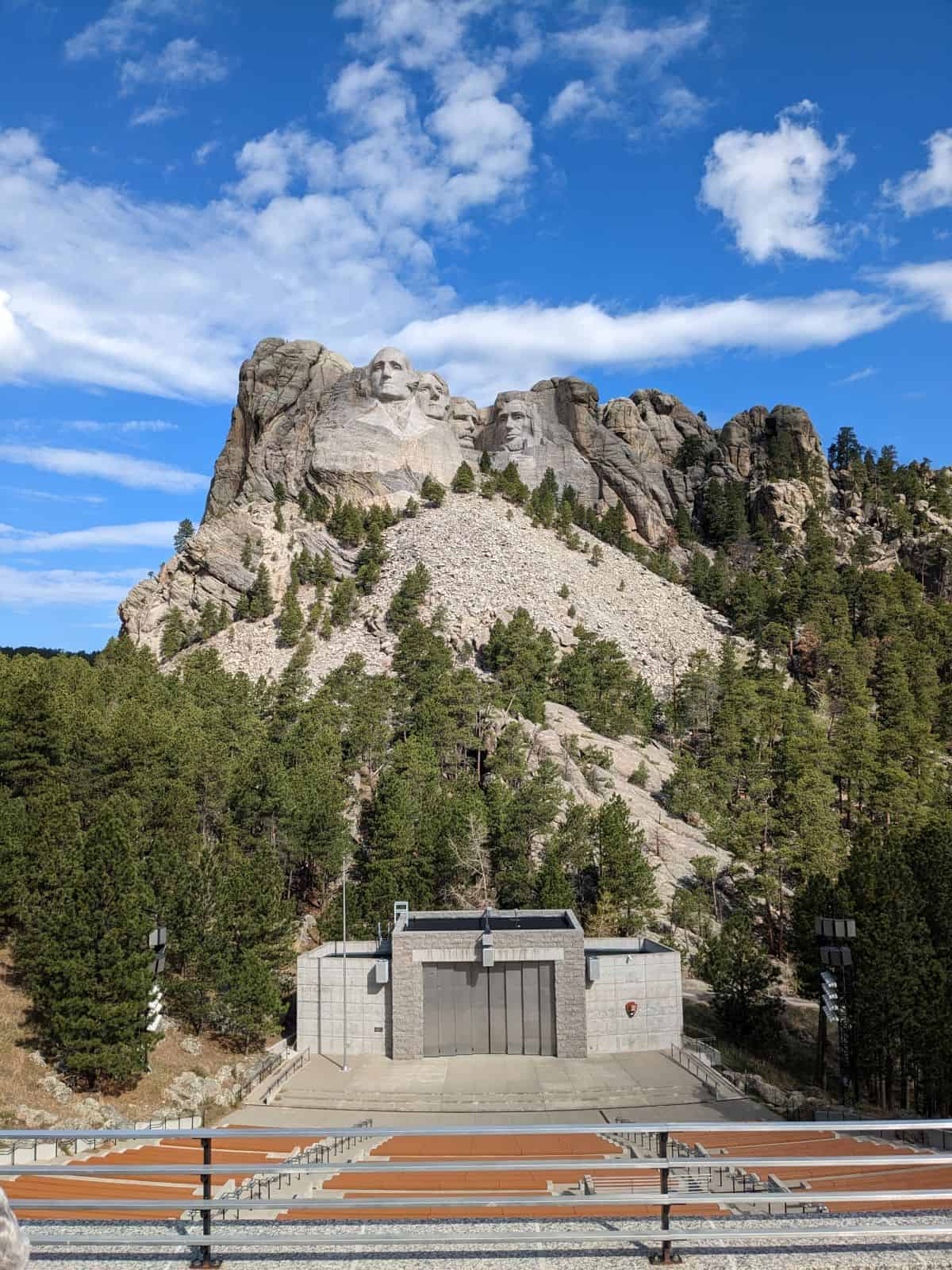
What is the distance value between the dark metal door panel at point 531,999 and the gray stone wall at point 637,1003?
1.65 m

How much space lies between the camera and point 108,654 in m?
74.4

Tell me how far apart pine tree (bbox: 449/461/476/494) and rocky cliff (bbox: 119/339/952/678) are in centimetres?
303

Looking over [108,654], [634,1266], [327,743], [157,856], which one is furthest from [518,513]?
[634,1266]

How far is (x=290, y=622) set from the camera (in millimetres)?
77188

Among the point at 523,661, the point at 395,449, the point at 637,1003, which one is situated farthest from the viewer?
the point at 395,449

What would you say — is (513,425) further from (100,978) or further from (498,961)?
(100,978)

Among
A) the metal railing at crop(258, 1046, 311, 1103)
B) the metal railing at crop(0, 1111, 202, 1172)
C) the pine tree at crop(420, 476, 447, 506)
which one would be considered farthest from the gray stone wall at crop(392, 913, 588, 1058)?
the pine tree at crop(420, 476, 447, 506)

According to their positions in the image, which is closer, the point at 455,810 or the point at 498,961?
the point at 498,961

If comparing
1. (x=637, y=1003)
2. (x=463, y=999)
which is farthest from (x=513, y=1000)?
(x=637, y=1003)

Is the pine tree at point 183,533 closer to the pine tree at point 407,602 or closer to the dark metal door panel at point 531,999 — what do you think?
the pine tree at point 407,602

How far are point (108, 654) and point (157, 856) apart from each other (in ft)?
152

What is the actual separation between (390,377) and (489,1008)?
286 feet

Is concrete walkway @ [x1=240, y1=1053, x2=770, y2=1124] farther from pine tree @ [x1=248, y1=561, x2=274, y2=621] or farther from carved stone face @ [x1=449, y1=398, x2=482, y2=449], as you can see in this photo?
carved stone face @ [x1=449, y1=398, x2=482, y2=449]

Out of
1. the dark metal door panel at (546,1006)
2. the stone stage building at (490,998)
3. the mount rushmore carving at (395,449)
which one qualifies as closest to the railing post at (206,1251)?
the stone stage building at (490,998)
